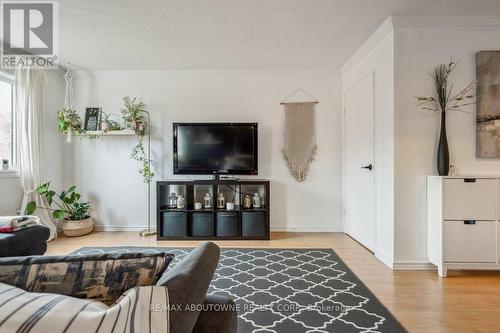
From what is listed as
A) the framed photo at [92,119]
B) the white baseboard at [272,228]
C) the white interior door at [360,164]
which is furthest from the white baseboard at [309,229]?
the framed photo at [92,119]

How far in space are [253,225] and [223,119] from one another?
5.29 ft

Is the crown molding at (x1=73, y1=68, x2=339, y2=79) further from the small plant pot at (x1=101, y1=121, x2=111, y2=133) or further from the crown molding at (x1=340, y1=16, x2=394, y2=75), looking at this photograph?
the small plant pot at (x1=101, y1=121, x2=111, y2=133)

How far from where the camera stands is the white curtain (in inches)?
125

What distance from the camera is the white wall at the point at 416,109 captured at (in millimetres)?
2488

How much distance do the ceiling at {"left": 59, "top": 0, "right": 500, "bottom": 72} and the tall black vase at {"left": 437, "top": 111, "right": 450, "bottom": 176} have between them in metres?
1.06

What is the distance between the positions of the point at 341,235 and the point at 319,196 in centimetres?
63

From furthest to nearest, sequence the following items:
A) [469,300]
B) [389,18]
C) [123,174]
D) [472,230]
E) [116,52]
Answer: [123,174] → [116,52] → [389,18] → [472,230] → [469,300]

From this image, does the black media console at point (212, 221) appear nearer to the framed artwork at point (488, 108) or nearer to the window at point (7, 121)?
the window at point (7, 121)

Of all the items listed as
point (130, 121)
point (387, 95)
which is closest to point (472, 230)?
point (387, 95)

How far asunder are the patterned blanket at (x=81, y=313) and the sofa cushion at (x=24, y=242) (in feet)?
5.77

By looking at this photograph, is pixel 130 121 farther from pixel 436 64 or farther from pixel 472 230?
pixel 472 230

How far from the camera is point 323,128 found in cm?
A: 390

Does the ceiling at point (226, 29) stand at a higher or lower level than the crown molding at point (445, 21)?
higher

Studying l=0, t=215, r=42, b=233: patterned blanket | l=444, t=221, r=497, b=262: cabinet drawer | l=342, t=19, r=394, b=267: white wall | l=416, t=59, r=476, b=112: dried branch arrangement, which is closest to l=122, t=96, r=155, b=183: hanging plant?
l=0, t=215, r=42, b=233: patterned blanket
